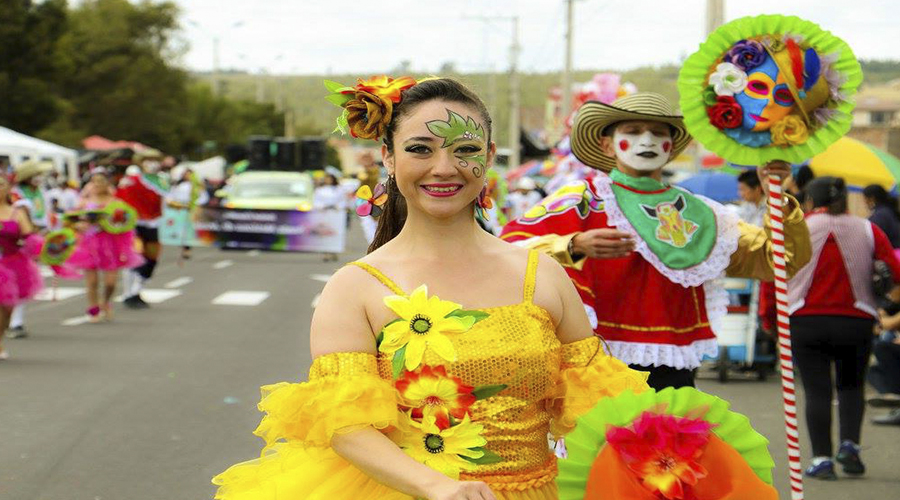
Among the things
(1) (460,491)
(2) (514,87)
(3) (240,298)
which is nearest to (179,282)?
(3) (240,298)

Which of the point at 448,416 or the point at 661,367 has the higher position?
the point at 448,416

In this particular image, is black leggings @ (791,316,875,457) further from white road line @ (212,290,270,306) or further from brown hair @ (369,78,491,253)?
white road line @ (212,290,270,306)

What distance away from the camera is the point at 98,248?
602 inches

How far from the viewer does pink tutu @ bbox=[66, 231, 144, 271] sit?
1513 cm

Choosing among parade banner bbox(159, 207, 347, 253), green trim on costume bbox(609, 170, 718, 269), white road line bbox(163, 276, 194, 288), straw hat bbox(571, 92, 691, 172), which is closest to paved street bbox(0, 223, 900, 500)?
green trim on costume bbox(609, 170, 718, 269)

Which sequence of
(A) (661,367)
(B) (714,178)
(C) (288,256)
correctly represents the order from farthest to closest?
(C) (288,256), (B) (714,178), (A) (661,367)

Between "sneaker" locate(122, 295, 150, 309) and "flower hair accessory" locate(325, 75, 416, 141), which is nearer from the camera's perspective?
"flower hair accessory" locate(325, 75, 416, 141)

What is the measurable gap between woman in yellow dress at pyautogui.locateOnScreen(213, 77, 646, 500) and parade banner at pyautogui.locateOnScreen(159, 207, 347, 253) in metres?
23.4

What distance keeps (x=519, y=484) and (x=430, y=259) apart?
59 centimetres

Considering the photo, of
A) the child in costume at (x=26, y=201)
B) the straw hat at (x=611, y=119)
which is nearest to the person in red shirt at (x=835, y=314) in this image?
Answer: the straw hat at (x=611, y=119)

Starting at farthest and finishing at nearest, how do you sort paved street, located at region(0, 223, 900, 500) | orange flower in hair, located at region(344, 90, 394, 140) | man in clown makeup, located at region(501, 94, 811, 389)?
paved street, located at region(0, 223, 900, 500) → man in clown makeup, located at region(501, 94, 811, 389) → orange flower in hair, located at region(344, 90, 394, 140)

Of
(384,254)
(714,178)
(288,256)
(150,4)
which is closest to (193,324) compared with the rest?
(714,178)

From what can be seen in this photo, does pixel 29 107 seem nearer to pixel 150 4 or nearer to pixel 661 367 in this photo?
pixel 150 4

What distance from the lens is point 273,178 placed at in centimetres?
2969
